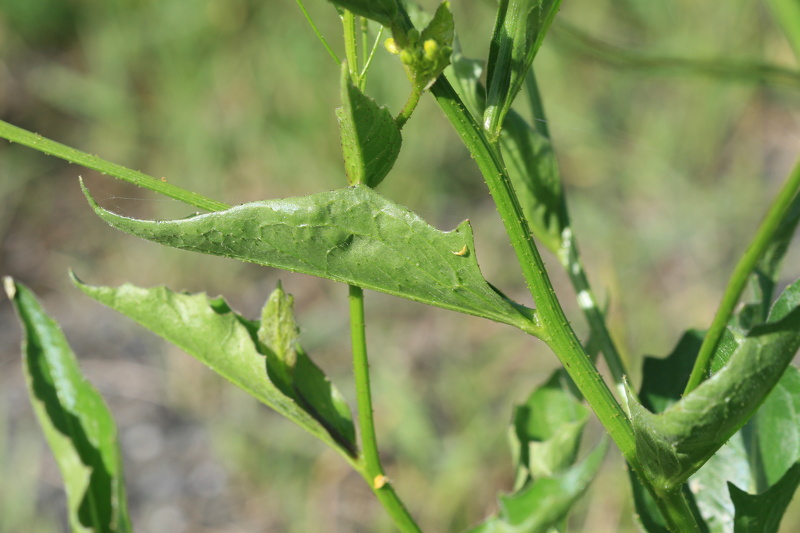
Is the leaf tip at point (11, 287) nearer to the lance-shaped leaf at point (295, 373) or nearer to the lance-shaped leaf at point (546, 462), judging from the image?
the lance-shaped leaf at point (295, 373)

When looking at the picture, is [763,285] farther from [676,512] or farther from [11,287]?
[11,287]

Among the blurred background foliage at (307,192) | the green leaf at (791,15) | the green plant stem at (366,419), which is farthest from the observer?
the blurred background foliage at (307,192)

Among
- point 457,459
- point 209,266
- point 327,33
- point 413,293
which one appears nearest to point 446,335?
point 457,459

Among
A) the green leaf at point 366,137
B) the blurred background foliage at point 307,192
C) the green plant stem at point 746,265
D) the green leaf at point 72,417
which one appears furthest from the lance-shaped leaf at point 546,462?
the blurred background foliage at point 307,192

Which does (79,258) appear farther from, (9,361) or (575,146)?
(575,146)

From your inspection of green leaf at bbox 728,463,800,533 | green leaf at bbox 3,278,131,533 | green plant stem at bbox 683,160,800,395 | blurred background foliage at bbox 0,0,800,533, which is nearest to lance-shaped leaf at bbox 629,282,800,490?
green plant stem at bbox 683,160,800,395
